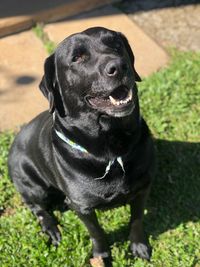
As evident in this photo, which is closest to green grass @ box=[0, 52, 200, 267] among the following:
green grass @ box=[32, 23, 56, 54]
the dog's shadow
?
the dog's shadow

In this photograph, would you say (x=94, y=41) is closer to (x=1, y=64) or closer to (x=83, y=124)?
(x=83, y=124)

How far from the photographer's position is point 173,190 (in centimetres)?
396

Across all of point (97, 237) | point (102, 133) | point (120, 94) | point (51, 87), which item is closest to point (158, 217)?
point (97, 237)

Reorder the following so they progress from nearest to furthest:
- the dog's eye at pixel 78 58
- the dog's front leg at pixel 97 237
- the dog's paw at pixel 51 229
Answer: the dog's eye at pixel 78 58
the dog's front leg at pixel 97 237
the dog's paw at pixel 51 229

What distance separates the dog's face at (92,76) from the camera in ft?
8.88

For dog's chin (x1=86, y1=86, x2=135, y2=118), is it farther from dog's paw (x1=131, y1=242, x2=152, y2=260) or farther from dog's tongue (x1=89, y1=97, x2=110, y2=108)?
dog's paw (x1=131, y1=242, x2=152, y2=260)

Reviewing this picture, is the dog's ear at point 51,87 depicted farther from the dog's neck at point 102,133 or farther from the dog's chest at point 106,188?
the dog's chest at point 106,188

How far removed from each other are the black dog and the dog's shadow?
0.32m

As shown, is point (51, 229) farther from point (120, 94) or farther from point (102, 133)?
point (120, 94)

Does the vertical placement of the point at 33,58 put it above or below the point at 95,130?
below

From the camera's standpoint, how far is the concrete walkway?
4.68m

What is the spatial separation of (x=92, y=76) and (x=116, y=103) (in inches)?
8.2

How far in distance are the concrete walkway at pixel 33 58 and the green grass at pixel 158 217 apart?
36 cm

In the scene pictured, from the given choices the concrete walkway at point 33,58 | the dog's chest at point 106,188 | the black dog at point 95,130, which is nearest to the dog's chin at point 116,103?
the black dog at point 95,130
